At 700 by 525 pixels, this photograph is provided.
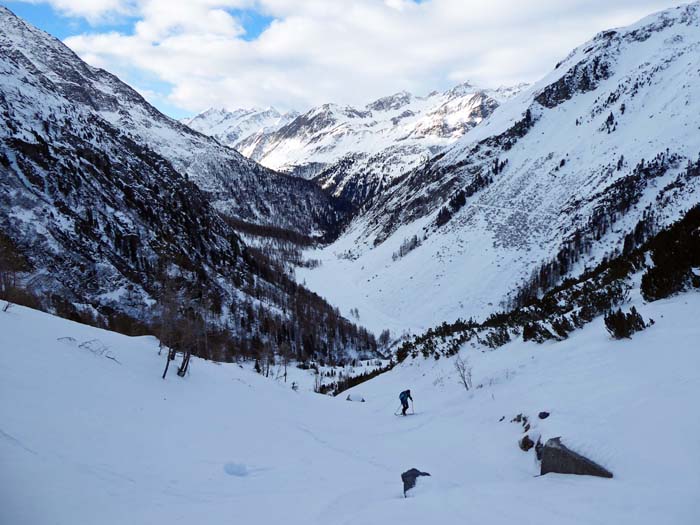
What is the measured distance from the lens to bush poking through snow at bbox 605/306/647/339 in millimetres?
10820

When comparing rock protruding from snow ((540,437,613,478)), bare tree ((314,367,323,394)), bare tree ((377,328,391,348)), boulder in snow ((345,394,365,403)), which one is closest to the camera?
rock protruding from snow ((540,437,613,478))

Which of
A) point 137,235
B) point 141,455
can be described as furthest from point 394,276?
point 141,455

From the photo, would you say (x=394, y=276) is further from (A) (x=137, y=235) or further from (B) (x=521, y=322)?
(B) (x=521, y=322)

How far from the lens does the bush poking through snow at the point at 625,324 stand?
1082 cm

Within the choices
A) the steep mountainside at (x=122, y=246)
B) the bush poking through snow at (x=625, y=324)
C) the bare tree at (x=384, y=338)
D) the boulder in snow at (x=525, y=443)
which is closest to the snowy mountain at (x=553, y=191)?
the bare tree at (x=384, y=338)

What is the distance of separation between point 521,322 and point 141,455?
18.3 metres

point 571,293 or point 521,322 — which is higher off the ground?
point 571,293

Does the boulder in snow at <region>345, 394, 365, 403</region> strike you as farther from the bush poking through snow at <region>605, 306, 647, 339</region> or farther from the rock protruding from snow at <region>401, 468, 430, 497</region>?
the rock protruding from snow at <region>401, 468, 430, 497</region>

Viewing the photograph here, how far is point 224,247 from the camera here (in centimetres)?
8212

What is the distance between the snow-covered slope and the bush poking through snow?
14.6 inches

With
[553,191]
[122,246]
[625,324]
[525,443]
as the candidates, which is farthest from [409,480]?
[553,191]

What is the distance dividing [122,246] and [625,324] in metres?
57.5

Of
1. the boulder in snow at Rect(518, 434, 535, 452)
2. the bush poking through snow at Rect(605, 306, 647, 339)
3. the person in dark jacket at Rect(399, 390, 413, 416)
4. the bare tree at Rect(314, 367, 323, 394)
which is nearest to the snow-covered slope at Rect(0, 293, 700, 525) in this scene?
the boulder in snow at Rect(518, 434, 535, 452)

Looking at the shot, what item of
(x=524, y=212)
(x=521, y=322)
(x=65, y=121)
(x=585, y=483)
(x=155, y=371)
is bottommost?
(x=585, y=483)
